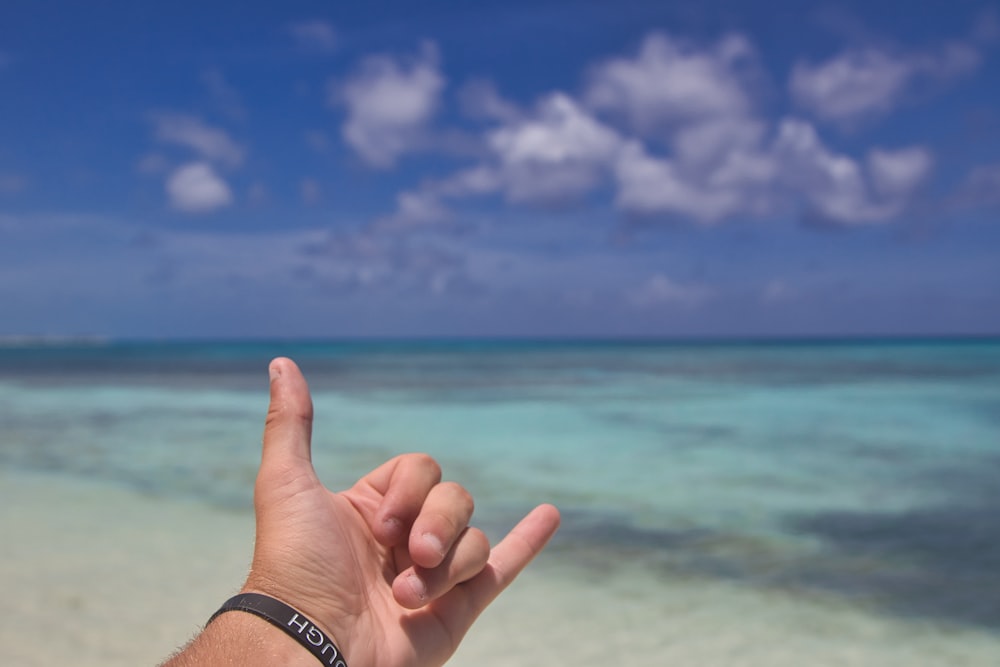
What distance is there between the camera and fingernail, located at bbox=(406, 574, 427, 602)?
187 cm

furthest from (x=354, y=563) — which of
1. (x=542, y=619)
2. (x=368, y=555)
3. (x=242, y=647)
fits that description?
(x=542, y=619)

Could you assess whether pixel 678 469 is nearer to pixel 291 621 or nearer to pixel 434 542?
pixel 434 542

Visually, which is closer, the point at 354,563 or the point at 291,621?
the point at 291,621

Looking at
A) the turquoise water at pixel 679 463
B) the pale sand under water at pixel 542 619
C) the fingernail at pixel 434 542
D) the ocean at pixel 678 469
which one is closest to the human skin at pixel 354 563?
the fingernail at pixel 434 542

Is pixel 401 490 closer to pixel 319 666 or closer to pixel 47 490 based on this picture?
pixel 319 666

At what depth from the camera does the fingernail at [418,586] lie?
1.87 meters

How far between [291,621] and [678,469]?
808 centimetres

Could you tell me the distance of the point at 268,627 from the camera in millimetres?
1787

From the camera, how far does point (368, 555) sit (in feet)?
7.25

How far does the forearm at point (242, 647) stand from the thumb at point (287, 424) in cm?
36

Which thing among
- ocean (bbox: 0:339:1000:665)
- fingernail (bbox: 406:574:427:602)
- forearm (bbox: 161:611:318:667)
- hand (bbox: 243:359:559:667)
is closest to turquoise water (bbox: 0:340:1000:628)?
ocean (bbox: 0:339:1000:665)

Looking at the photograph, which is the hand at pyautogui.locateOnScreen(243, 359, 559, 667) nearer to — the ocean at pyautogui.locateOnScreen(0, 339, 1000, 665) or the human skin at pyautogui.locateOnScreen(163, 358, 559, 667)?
the human skin at pyautogui.locateOnScreen(163, 358, 559, 667)

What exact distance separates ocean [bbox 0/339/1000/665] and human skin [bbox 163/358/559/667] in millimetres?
2923

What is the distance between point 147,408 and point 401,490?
56.6ft
